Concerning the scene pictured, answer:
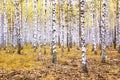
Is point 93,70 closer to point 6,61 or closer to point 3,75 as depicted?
point 3,75

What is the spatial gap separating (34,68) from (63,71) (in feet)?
7.60

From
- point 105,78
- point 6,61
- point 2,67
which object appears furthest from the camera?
point 6,61

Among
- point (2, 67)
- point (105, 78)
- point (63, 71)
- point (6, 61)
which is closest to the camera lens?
point (105, 78)

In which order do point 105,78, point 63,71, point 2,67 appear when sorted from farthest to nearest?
1. point 2,67
2. point 63,71
3. point 105,78

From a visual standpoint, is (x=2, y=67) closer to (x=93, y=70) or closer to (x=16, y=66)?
(x=16, y=66)

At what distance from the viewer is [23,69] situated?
1758 centimetres

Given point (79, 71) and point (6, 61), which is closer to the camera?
point (79, 71)

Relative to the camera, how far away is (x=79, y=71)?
55.7ft

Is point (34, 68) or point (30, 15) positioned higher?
point (30, 15)

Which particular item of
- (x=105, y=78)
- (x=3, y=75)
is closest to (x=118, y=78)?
(x=105, y=78)

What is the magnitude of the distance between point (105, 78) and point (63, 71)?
10.1 ft

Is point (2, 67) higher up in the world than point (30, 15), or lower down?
lower down

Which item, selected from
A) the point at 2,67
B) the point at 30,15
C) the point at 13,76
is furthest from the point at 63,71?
the point at 30,15

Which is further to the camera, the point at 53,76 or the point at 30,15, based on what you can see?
the point at 30,15
